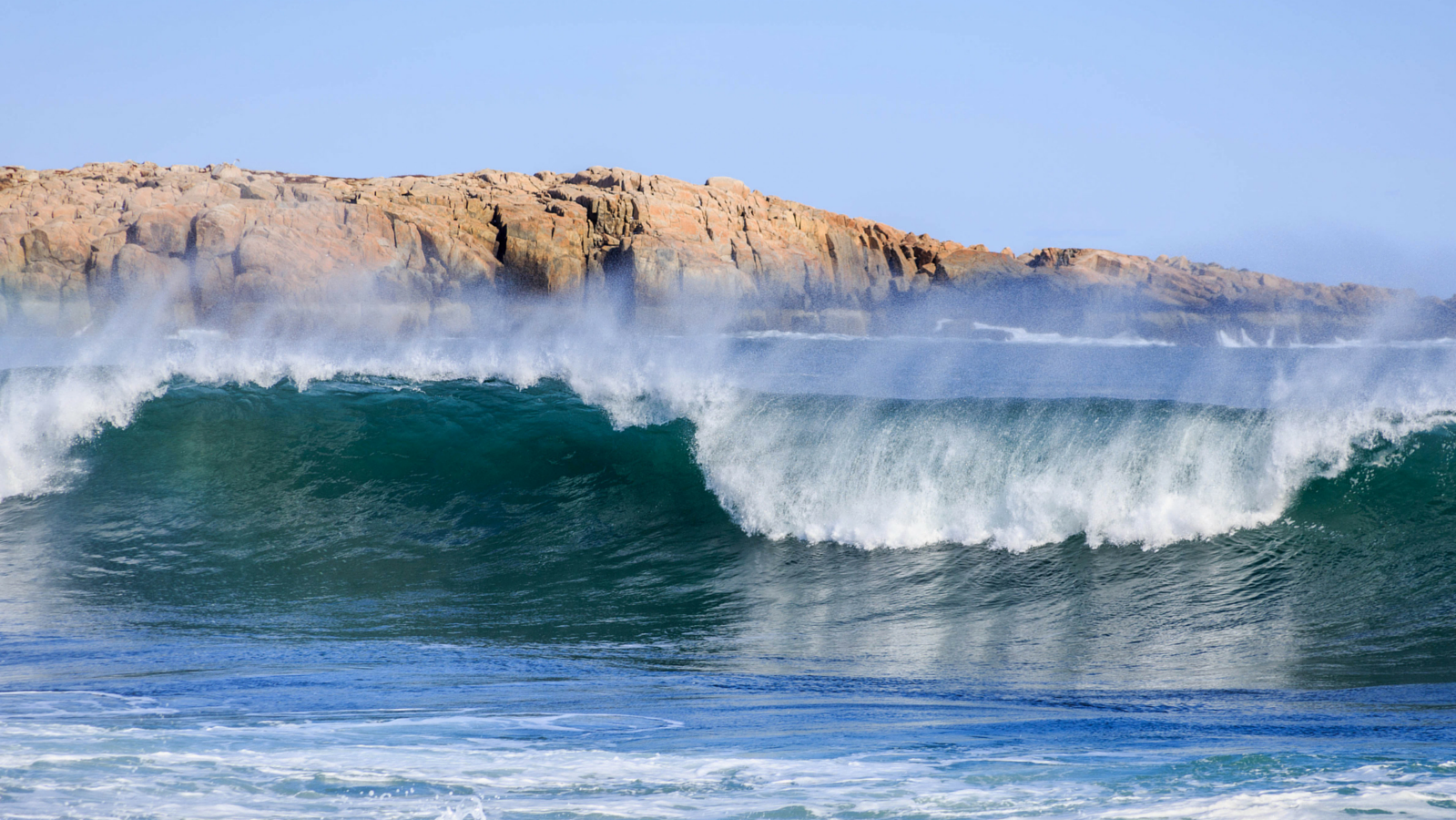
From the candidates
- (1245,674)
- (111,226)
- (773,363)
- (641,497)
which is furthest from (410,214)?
(1245,674)

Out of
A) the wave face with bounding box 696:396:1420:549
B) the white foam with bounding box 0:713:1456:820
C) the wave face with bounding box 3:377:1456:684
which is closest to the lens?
the white foam with bounding box 0:713:1456:820

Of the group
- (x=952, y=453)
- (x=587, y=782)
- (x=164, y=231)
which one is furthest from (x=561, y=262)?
(x=587, y=782)

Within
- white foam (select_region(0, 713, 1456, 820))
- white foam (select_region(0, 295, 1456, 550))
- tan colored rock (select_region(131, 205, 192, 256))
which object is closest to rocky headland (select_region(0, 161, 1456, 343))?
tan colored rock (select_region(131, 205, 192, 256))

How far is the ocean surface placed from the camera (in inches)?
149

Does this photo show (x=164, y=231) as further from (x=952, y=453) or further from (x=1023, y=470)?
(x=1023, y=470)

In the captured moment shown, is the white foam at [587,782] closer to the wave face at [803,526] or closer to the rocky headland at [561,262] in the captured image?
the wave face at [803,526]

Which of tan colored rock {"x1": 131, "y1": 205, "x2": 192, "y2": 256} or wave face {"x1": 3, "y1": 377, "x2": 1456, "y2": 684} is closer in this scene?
wave face {"x1": 3, "y1": 377, "x2": 1456, "y2": 684}

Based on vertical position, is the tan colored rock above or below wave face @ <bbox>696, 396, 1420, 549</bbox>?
above

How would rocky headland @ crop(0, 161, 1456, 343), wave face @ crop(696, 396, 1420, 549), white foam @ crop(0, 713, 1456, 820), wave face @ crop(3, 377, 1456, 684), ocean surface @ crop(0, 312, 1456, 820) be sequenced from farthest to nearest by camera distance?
rocky headland @ crop(0, 161, 1456, 343) < wave face @ crop(696, 396, 1420, 549) < wave face @ crop(3, 377, 1456, 684) < ocean surface @ crop(0, 312, 1456, 820) < white foam @ crop(0, 713, 1456, 820)

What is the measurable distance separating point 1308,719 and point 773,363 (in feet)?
169

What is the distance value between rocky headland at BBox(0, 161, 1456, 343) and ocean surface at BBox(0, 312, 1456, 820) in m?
68.0

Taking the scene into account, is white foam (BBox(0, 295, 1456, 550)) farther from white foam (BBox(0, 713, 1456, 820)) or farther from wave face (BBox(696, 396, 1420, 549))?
white foam (BBox(0, 713, 1456, 820))

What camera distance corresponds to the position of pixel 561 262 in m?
82.1

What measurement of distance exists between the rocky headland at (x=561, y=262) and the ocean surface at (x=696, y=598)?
6804 centimetres
